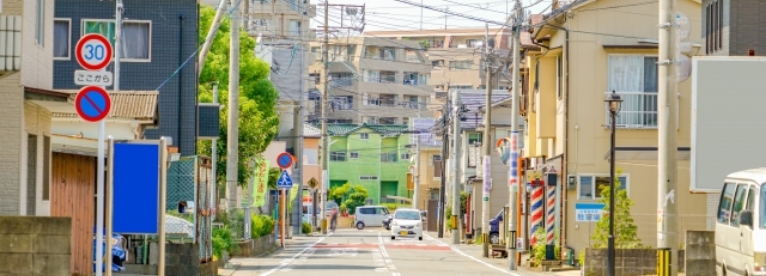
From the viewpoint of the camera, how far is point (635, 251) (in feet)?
87.8

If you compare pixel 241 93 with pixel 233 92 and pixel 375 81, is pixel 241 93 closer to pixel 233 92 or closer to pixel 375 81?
pixel 233 92

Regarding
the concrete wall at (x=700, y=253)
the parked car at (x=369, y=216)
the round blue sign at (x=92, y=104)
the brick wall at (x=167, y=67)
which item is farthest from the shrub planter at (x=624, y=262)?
the parked car at (x=369, y=216)

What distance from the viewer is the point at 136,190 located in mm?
16234

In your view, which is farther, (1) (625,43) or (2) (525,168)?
(2) (525,168)

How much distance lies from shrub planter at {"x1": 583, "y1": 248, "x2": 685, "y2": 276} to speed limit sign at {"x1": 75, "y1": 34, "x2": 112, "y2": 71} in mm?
14122

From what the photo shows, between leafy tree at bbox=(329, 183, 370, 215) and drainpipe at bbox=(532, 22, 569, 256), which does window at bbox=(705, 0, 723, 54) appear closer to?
drainpipe at bbox=(532, 22, 569, 256)

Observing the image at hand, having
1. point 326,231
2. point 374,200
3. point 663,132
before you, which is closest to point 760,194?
point 663,132

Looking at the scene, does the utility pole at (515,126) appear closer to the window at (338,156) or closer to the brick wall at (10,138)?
the brick wall at (10,138)

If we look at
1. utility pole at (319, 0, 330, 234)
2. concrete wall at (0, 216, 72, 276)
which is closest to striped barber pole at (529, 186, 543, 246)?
concrete wall at (0, 216, 72, 276)

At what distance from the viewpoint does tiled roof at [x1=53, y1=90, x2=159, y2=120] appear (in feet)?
74.2

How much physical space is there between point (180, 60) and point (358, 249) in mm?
11851

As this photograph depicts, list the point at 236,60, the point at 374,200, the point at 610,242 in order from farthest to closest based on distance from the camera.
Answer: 1. the point at 374,200
2. the point at 236,60
3. the point at 610,242

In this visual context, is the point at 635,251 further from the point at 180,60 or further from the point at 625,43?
the point at 180,60

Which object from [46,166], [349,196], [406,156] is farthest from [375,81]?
[46,166]
